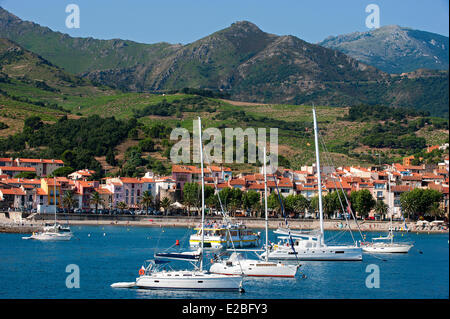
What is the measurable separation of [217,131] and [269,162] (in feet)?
86.7

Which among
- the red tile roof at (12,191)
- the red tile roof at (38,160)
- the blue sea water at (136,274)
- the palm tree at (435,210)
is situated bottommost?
the blue sea water at (136,274)

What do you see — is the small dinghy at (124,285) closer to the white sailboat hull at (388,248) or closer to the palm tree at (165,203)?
the white sailboat hull at (388,248)

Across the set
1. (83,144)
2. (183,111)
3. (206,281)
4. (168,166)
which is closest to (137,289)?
(206,281)

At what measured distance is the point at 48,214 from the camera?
80188 mm

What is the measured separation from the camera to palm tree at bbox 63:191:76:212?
88.5 metres

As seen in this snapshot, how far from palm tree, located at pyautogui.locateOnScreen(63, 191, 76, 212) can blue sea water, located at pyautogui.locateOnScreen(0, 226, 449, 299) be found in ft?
93.1

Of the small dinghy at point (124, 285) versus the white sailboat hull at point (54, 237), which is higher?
the white sailboat hull at point (54, 237)

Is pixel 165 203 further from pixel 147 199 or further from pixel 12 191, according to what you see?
pixel 12 191

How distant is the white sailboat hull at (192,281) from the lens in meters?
30.6

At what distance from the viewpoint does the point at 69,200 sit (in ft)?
290

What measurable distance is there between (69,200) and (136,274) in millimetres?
52395

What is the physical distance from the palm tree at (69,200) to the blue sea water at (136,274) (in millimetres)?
28384

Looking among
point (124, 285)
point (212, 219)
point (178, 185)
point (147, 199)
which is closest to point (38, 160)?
point (178, 185)

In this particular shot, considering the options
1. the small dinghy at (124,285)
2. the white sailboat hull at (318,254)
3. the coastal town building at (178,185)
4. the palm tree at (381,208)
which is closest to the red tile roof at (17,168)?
the coastal town building at (178,185)
